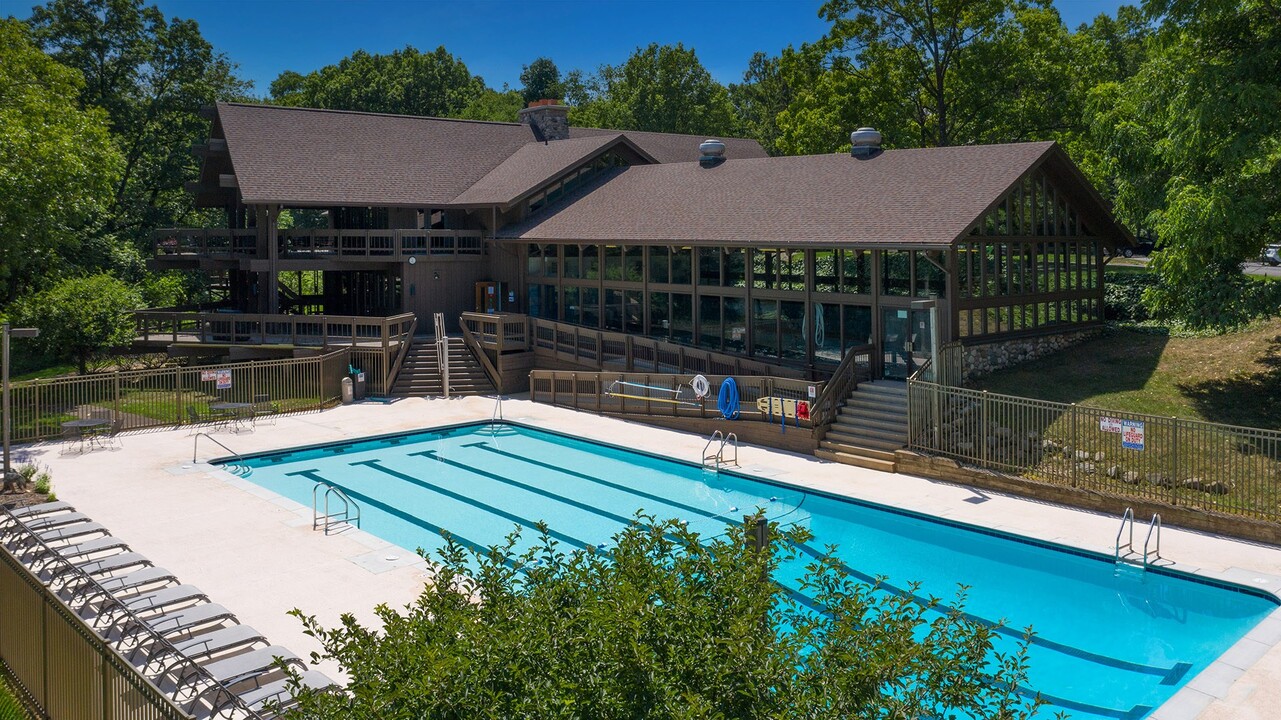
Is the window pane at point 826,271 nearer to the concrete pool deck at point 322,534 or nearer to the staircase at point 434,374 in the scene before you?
the concrete pool deck at point 322,534

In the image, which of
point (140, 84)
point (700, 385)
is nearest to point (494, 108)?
point (140, 84)

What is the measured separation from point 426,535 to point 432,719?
1136 cm

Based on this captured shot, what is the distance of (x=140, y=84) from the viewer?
44.0 metres

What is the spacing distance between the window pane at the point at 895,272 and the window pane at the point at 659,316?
6.90 meters

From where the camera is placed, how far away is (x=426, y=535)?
55.9 feet

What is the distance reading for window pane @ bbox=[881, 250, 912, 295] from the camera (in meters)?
22.5

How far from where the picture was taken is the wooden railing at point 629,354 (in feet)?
81.6

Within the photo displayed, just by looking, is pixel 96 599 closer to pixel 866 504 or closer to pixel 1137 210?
pixel 866 504

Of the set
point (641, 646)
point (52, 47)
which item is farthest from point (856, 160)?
point (52, 47)

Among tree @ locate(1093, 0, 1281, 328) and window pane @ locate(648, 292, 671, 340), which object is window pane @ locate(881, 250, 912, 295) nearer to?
tree @ locate(1093, 0, 1281, 328)

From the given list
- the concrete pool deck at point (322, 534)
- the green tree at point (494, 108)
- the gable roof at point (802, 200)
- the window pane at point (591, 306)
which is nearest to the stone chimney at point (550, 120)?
the gable roof at point (802, 200)

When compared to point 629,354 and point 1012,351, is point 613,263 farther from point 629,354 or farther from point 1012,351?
point 1012,351

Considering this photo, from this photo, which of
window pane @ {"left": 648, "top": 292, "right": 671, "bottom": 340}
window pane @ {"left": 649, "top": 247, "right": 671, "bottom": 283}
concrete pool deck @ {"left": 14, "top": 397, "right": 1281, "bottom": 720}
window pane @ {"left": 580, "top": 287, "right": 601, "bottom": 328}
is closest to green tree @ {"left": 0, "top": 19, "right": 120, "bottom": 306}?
concrete pool deck @ {"left": 14, "top": 397, "right": 1281, "bottom": 720}

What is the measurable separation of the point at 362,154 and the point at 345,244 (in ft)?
11.2
